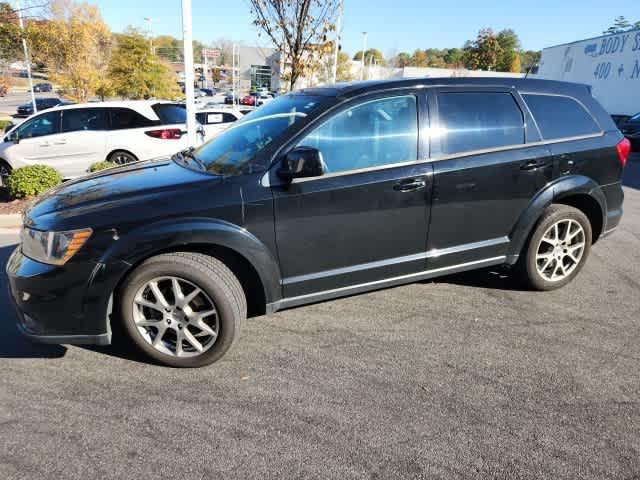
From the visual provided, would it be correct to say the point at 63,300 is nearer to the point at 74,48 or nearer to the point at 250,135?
the point at 250,135

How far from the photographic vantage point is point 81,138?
28.2 ft

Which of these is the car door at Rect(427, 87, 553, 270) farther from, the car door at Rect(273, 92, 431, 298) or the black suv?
the car door at Rect(273, 92, 431, 298)

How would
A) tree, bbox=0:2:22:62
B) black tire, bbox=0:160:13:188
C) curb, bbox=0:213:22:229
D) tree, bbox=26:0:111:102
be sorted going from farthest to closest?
tree, bbox=26:0:111:102
tree, bbox=0:2:22:62
black tire, bbox=0:160:13:188
curb, bbox=0:213:22:229

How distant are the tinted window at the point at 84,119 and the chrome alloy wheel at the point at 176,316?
22.3 ft

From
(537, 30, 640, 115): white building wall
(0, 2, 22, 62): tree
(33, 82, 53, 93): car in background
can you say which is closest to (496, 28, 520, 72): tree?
(537, 30, 640, 115): white building wall

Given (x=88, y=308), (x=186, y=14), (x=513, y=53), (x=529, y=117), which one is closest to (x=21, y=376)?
(x=88, y=308)

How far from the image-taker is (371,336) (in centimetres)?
353

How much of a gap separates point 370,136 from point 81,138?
715 centimetres

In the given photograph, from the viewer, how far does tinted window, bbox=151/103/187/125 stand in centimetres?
893

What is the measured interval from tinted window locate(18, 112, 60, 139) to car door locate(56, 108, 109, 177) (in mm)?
140

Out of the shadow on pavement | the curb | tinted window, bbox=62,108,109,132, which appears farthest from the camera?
tinted window, bbox=62,108,109,132

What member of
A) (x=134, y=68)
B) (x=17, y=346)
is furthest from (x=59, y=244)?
(x=134, y=68)

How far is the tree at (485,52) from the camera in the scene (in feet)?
242

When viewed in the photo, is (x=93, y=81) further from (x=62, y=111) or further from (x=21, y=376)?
(x=21, y=376)
